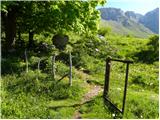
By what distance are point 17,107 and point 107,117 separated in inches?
143

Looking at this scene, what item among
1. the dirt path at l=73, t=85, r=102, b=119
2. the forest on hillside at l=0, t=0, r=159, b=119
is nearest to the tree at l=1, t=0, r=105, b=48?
the forest on hillside at l=0, t=0, r=159, b=119

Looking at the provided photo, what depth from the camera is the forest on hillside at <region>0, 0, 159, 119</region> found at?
18.0 m

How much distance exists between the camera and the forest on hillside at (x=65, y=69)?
18009 mm

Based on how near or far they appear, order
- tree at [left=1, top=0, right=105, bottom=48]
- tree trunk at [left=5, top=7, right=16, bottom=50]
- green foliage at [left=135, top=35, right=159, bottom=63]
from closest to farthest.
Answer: tree at [left=1, top=0, right=105, bottom=48], tree trunk at [left=5, top=7, right=16, bottom=50], green foliage at [left=135, top=35, right=159, bottom=63]

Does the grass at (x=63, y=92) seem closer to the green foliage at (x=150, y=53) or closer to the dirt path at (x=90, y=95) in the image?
the dirt path at (x=90, y=95)

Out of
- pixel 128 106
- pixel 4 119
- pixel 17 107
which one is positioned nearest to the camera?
pixel 4 119

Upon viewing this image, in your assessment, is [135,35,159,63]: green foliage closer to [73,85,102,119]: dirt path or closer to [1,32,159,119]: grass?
[1,32,159,119]: grass

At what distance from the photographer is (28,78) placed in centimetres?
2116

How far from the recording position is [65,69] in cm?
2500

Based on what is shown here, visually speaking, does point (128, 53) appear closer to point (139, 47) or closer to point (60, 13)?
point (139, 47)

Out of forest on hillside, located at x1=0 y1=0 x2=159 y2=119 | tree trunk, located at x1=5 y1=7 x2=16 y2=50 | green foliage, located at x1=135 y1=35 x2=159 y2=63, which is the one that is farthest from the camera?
green foliage, located at x1=135 y1=35 x2=159 y2=63

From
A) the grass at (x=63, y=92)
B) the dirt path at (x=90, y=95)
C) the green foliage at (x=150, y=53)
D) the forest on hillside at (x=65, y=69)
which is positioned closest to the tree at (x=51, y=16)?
the forest on hillside at (x=65, y=69)

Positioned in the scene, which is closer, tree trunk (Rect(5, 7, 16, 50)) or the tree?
the tree

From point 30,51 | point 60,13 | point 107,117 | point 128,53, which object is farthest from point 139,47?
point 107,117
